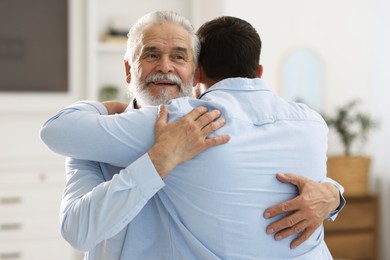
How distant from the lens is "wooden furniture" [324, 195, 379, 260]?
4.61 meters

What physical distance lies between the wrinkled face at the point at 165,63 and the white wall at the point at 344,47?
124 inches

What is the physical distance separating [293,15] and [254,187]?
3.77 meters

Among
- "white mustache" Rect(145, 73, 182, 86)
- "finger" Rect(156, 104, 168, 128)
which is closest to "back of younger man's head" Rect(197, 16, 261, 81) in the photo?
"white mustache" Rect(145, 73, 182, 86)

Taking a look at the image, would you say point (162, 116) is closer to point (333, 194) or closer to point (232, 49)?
point (232, 49)

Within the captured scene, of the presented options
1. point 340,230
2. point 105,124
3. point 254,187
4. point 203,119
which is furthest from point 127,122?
point 340,230

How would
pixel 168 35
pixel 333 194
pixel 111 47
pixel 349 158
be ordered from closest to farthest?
pixel 333 194
pixel 168 35
pixel 111 47
pixel 349 158

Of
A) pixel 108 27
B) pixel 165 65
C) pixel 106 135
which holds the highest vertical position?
pixel 165 65

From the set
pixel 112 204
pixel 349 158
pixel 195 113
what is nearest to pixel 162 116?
pixel 195 113

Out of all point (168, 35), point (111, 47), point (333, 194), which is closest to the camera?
point (333, 194)

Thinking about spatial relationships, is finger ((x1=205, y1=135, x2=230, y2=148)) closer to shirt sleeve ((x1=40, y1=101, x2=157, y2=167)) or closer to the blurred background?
shirt sleeve ((x1=40, y1=101, x2=157, y2=167))

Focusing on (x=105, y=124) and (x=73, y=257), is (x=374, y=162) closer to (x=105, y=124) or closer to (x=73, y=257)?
(x=73, y=257)

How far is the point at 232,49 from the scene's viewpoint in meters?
1.50

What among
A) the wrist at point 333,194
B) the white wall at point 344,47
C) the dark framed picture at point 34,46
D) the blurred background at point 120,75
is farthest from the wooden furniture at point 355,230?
the wrist at point 333,194

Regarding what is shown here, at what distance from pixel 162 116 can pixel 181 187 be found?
170 millimetres
